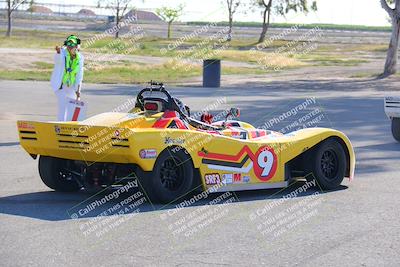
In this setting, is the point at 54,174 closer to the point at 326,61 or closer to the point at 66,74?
the point at 66,74

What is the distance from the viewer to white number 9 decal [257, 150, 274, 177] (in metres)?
9.84

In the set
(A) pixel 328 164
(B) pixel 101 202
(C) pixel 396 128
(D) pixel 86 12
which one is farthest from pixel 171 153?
(D) pixel 86 12

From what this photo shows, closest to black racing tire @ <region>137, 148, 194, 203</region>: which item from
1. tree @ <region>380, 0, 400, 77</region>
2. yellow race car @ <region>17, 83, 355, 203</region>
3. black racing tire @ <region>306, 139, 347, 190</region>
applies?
yellow race car @ <region>17, 83, 355, 203</region>

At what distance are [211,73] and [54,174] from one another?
24.2 metres

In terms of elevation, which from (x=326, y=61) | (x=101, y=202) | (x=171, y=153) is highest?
(x=171, y=153)

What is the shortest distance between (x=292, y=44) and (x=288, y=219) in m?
61.9

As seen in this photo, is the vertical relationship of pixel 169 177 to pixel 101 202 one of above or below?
above

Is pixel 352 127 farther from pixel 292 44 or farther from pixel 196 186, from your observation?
pixel 292 44

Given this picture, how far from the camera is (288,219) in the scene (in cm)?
863

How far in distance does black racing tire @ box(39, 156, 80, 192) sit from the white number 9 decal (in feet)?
6.79

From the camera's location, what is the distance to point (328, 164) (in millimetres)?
10391

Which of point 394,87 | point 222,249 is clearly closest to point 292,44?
point 394,87

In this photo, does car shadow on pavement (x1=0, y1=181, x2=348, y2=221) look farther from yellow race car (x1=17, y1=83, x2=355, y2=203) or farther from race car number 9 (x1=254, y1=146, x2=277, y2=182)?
race car number 9 (x1=254, y1=146, x2=277, y2=182)

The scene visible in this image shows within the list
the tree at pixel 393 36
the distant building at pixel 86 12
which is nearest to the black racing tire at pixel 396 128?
→ the tree at pixel 393 36
